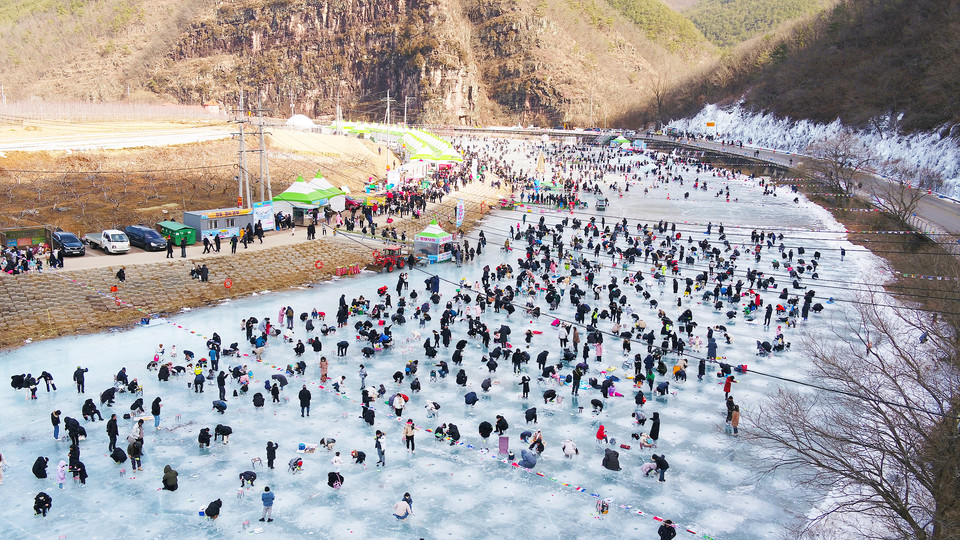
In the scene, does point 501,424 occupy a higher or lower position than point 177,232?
lower

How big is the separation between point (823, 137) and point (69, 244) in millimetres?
73553

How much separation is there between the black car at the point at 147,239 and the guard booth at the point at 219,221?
1.96m

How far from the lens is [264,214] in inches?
1566

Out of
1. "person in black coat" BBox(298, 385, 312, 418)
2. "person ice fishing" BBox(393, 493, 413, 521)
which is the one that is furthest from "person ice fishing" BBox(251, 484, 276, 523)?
"person in black coat" BBox(298, 385, 312, 418)

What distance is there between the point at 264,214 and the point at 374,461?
24872 mm

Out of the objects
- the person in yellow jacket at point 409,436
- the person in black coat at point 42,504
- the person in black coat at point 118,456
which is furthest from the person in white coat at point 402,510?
the person in black coat at point 42,504

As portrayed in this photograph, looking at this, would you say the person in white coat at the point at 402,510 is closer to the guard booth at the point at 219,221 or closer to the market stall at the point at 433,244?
the guard booth at the point at 219,221

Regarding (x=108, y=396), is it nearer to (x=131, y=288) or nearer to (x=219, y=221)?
(x=131, y=288)

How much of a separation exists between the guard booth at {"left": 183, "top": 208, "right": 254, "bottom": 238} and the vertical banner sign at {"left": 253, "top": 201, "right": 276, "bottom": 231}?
1051mm

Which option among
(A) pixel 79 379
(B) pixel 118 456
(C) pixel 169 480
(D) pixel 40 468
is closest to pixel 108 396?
(A) pixel 79 379

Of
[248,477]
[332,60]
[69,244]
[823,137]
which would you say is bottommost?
[248,477]

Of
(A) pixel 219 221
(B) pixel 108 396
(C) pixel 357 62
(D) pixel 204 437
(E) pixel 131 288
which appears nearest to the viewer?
(D) pixel 204 437

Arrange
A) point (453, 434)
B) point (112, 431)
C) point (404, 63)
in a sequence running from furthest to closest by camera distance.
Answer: point (404, 63) → point (453, 434) → point (112, 431)

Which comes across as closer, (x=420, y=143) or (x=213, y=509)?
(x=213, y=509)
